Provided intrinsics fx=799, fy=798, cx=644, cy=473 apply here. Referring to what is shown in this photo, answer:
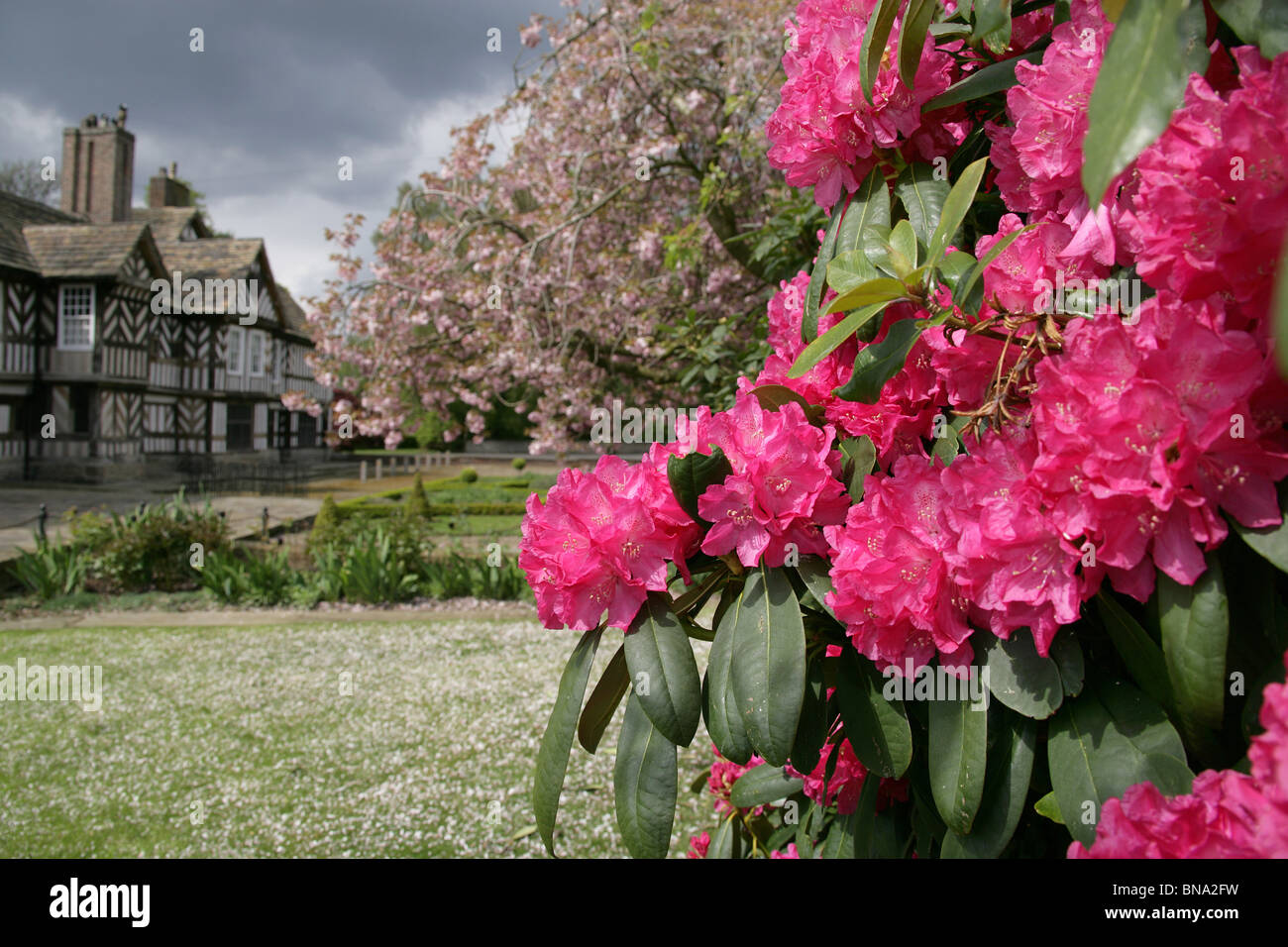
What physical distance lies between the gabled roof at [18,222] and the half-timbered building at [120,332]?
1.3 inches

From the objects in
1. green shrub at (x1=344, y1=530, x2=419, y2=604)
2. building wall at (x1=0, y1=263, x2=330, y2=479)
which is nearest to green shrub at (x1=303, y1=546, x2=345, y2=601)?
green shrub at (x1=344, y1=530, x2=419, y2=604)

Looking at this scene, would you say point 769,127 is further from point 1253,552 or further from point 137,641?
point 137,641

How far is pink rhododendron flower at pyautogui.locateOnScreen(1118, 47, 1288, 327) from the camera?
0.49 metres

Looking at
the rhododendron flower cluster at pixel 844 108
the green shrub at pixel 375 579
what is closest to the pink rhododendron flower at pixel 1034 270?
the rhododendron flower cluster at pixel 844 108

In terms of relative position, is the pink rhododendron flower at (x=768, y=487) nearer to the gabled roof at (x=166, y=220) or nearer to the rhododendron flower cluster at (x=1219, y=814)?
the rhododendron flower cluster at (x=1219, y=814)

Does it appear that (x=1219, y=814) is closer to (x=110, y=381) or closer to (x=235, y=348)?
(x=110, y=381)

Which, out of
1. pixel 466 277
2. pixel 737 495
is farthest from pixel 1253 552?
pixel 466 277

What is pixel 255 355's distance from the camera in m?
23.4

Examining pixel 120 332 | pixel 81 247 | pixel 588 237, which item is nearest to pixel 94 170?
pixel 81 247

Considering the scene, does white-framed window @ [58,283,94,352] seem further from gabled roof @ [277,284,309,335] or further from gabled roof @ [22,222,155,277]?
gabled roof @ [277,284,309,335]

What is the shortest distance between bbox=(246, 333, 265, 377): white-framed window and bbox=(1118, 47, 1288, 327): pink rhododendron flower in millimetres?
25511

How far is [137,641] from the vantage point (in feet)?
22.0

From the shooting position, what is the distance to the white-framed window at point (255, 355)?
2309 centimetres
